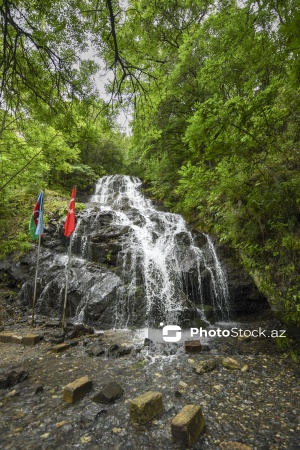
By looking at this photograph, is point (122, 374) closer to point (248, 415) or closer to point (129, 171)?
point (248, 415)

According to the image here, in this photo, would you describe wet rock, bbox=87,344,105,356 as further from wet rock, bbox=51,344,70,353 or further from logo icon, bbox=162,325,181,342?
logo icon, bbox=162,325,181,342

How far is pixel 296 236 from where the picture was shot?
14.7ft

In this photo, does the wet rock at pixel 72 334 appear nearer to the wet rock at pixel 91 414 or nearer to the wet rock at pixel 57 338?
the wet rock at pixel 57 338

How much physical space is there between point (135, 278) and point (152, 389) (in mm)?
4910

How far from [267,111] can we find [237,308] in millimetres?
5958

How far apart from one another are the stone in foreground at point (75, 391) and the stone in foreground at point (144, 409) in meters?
0.84

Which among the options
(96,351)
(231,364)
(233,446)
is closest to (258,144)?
(231,364)

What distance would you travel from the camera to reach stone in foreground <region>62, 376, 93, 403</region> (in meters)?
2.91

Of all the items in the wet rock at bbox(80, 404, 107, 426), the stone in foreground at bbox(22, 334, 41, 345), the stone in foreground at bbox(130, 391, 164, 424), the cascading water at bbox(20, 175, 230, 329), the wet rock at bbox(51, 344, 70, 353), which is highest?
the cascading water at bbox(20, 175, 230, 329)

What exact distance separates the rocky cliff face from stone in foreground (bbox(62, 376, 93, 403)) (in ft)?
12.6

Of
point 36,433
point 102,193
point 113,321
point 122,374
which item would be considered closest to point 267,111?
point 122,374

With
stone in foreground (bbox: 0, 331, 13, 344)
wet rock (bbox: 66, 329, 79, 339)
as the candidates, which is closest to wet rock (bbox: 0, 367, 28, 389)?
wet rock (bbox: 66, 329, 79, 339)

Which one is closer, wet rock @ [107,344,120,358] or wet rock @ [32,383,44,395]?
wet rock @ [32,383,44,395]

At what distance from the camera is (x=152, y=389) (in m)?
3.25
